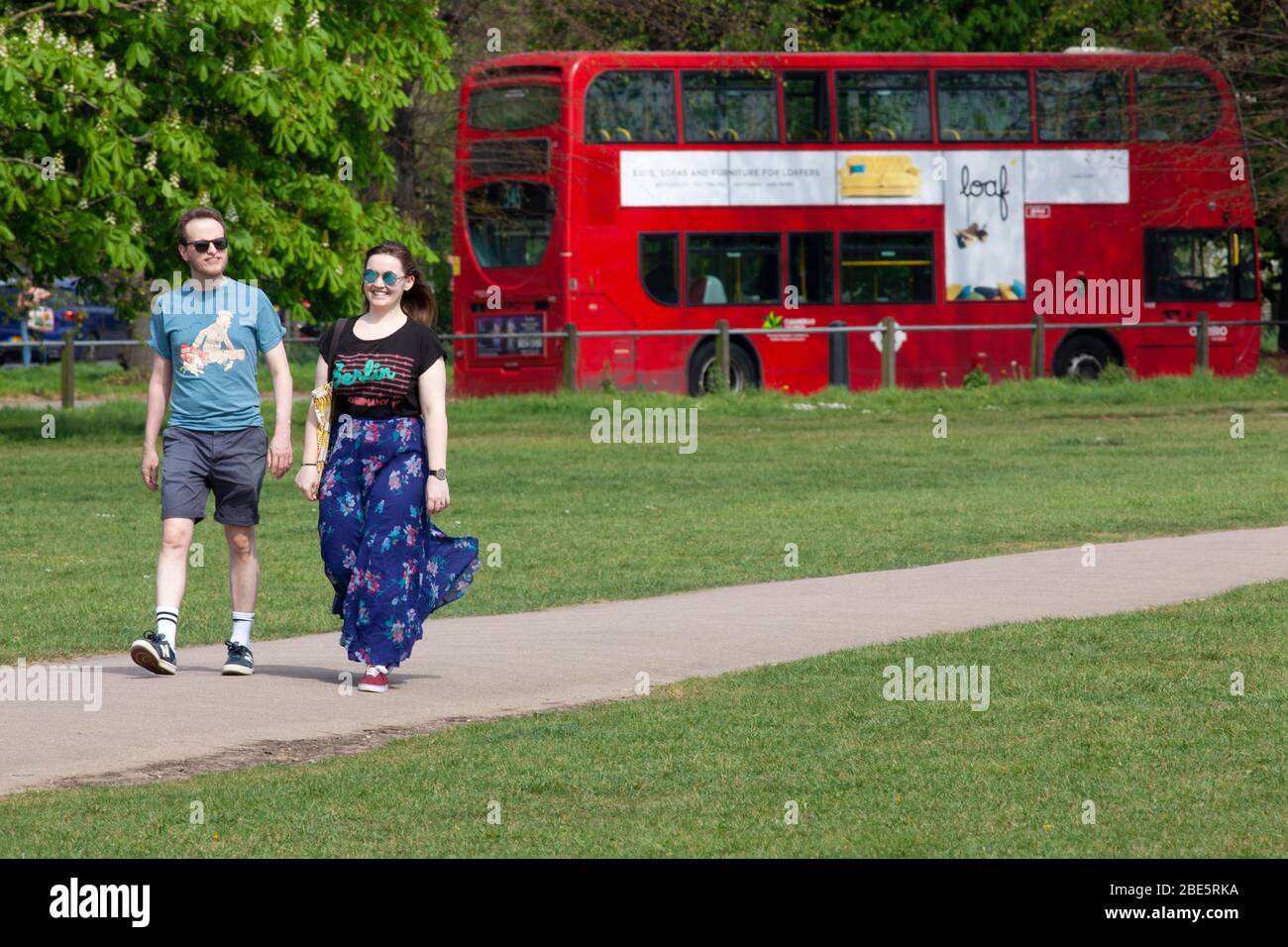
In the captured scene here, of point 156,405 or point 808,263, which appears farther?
point 808,263

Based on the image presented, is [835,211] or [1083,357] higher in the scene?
[835,211]

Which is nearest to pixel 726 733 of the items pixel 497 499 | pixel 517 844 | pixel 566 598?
pixel 517 844

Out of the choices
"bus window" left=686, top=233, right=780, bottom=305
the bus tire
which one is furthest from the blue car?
the bus tire

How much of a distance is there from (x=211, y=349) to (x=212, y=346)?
0.5 inches

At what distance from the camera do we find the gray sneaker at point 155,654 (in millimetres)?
9234

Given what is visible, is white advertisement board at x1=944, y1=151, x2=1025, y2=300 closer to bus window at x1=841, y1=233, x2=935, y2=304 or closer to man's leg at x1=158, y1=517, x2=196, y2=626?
A: bus window at x1=841, y1=233, x2=935, y2=304

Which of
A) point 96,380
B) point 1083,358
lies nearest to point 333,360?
point 1083,358

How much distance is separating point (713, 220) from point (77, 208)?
11.4 meters

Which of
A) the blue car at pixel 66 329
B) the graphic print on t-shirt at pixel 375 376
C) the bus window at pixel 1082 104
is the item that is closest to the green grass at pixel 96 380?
the blue car at pixel 66 329

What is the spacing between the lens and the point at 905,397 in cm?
3095

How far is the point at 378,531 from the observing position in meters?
9.05

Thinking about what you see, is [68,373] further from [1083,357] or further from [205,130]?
[1083,357]

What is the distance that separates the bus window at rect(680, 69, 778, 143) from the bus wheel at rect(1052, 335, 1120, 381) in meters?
5.63
